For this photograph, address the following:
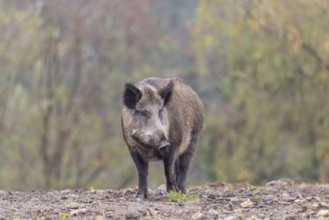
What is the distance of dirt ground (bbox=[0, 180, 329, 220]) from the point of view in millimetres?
8211

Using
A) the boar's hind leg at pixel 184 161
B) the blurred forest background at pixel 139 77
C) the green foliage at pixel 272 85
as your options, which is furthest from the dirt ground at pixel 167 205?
the green foliage at pixel 272 85

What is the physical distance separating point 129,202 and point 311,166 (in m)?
17.6

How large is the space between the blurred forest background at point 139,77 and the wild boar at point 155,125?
13.0 metres

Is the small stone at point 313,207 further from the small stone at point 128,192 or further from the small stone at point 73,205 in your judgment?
the small stone at point 128,192

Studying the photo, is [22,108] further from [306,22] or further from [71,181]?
[306,22]

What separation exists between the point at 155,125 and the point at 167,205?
Result: 1.40 metres

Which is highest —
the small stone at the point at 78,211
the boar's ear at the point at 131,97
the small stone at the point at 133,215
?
the boar's ear at the point at 131,97

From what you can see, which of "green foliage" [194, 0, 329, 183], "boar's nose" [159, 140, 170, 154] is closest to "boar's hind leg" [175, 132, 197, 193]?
"boar's nose" [159, 140, 170, 154]

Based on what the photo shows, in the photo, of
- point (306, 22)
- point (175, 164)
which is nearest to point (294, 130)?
point (306, 22)

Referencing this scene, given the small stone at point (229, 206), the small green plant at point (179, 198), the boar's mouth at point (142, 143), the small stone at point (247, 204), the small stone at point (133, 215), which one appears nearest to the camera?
the small stone at point (133, 215)

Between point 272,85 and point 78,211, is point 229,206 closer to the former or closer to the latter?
point 78,211

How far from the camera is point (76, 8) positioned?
102 feet

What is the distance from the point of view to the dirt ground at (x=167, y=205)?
26.9ft

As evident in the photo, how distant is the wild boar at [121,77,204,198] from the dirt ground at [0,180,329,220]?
42 cm
